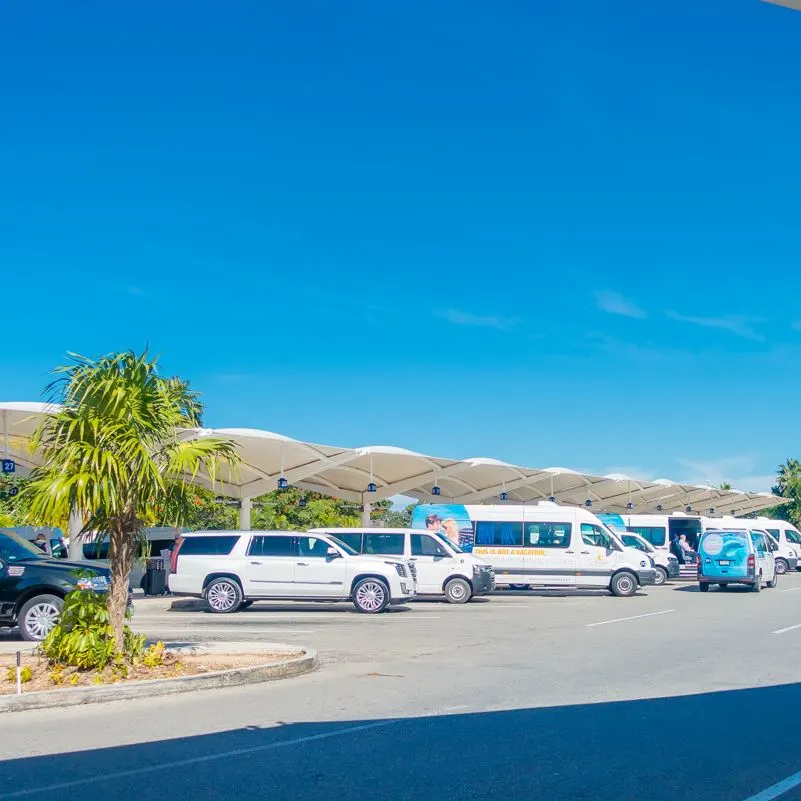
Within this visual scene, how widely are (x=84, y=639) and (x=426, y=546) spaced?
50.5 feet

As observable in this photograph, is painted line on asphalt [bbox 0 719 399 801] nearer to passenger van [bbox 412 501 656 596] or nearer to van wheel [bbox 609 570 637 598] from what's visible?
passenger van [bbox 412 501 656 596]

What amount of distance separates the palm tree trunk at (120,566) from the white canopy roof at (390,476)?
934 centimetres

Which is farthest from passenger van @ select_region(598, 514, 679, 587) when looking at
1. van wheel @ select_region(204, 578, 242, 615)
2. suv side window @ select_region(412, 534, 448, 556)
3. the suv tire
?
the suv tire

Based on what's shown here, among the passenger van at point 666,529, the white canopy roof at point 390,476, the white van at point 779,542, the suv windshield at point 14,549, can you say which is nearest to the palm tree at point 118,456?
the suv windshield at point 14,549

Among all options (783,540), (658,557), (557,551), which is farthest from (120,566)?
(783,540)

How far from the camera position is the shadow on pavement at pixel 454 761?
6371 mm

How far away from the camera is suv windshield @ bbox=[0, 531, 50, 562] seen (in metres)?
15.3

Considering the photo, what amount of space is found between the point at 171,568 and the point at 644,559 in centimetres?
1434

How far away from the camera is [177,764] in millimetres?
7094

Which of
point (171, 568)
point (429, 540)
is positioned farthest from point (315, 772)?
point (429, 540)

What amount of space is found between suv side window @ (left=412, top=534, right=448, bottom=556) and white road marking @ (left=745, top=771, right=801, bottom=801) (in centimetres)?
1853

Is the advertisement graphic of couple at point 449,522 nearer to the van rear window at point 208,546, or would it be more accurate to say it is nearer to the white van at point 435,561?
the white van at point 435,561

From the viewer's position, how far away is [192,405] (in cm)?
1166

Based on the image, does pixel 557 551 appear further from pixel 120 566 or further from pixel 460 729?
pixel 460 729
